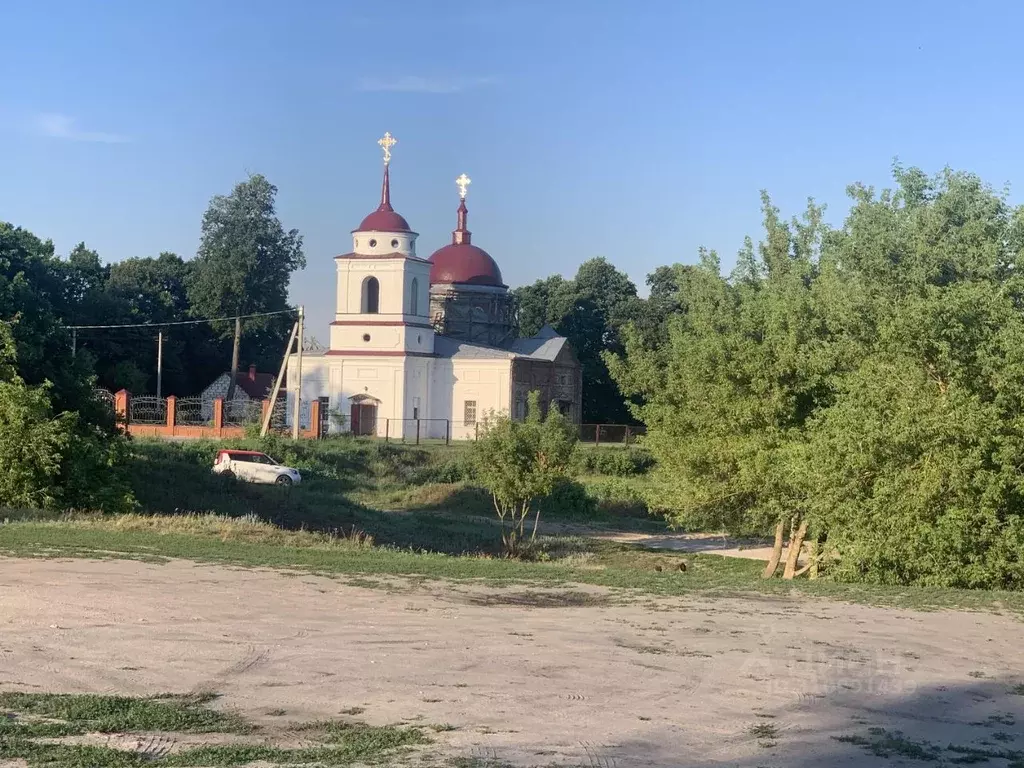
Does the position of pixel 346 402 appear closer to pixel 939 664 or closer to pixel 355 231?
pixel 355 231

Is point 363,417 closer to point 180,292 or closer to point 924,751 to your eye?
point 180,292

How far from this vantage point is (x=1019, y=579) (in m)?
21.7

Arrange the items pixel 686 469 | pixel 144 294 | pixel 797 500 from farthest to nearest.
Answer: pixel 144 294 < pixel 686 469 < pixel 797 500

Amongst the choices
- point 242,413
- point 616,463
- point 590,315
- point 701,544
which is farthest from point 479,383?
point 701,544

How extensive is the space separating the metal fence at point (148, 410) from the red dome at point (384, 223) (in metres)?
16.2

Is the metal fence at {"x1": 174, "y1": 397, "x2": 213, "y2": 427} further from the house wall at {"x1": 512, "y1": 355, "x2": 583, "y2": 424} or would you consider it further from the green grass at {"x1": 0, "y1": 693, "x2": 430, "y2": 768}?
the green grass at {"x1": 0, "y1": 693, "x2": 430, "y2": 768}

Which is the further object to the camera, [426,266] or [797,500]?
[426,266]

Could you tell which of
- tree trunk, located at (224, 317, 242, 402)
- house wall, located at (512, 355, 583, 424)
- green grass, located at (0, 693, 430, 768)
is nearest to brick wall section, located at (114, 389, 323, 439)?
house wall, located at (512, 355, 583, 424)

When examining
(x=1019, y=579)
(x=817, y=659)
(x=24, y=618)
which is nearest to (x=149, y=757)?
(x=24, y=618)

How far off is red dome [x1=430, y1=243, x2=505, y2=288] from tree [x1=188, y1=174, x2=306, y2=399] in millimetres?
10555

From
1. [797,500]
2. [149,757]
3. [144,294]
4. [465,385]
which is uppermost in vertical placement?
[144,294]

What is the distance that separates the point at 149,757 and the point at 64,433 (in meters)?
21.4

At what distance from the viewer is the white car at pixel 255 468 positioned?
Result: 46.8m

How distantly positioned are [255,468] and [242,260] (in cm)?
3670
